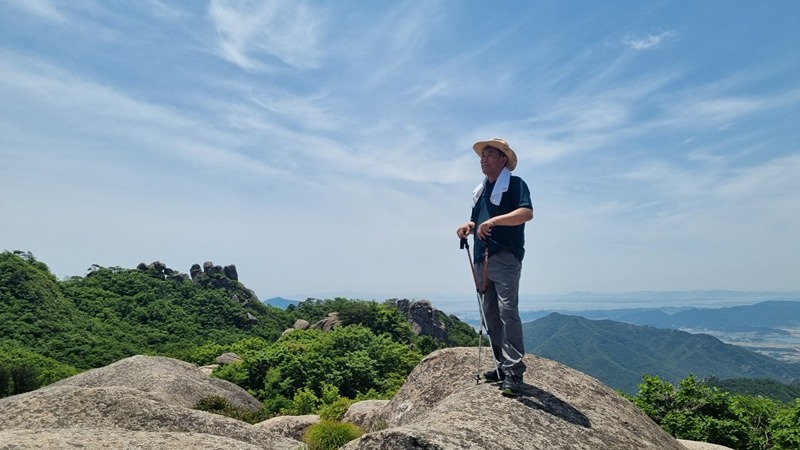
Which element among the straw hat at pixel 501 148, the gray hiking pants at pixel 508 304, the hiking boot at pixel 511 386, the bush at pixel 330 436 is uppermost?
the straw hat at pixel 501 148

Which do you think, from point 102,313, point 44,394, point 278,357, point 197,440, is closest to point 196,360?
point 278,357

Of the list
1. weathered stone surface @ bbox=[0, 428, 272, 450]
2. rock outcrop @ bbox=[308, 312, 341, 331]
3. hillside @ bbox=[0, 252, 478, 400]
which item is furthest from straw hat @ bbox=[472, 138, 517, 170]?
rock outcrop @ bbox=[308, 312, 341, 331]

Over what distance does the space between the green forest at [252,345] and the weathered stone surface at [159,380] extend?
5.48 feet

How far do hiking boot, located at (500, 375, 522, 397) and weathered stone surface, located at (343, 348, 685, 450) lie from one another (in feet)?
0.28

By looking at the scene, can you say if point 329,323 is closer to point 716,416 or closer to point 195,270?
point 195,270

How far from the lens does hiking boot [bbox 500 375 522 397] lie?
20.7 ft

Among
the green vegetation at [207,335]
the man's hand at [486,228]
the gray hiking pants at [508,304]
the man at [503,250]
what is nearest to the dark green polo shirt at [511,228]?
the man at [503,250]

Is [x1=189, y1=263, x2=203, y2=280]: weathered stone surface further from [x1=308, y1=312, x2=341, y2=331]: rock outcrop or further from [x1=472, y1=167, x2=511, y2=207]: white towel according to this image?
[x1=472, y1=167, x2=511, y2=207]: white towel

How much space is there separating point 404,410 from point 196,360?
45053mm

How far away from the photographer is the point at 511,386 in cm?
636

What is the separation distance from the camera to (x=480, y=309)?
7.00 metres

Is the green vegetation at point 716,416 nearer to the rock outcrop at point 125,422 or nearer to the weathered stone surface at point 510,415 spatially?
the weathered stone surface at point 510,415

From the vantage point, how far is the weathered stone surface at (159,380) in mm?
14930

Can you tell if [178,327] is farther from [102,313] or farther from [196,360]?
[196,360]
